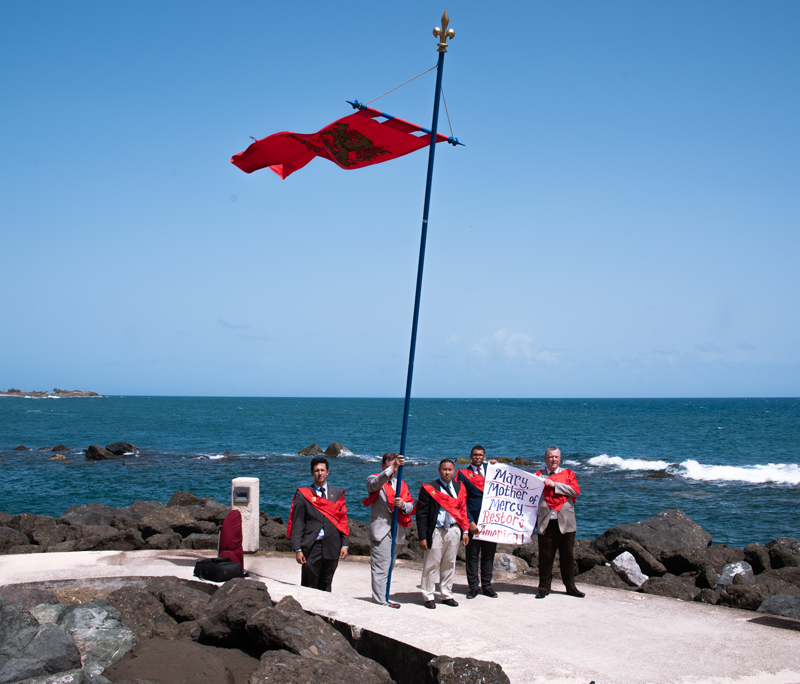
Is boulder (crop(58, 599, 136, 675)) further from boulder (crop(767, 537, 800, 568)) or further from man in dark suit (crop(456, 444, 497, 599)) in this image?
boulder (crop(767, 537, 800, 568))

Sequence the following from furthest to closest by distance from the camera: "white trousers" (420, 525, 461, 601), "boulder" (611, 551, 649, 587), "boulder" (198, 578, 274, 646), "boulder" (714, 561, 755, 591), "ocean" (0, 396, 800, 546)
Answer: "ocean" (0, 396, 800, 546), "boulder" (611, 551, 649, 587), "boulder" (714, 561, 755, 591), "white trousers" (420, 525, 461, 601), "boulder" (198, 578, 274, 646)

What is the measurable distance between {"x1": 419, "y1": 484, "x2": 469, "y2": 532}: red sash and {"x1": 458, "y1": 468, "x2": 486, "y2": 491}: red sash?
516mm

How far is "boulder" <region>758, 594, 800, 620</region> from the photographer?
8547 millimetres

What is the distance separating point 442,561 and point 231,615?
321cm

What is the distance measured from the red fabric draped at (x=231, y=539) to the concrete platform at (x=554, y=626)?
51 cm

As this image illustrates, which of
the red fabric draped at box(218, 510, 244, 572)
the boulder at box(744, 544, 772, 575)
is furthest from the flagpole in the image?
the boulder at box(744, 544, 772, 575)

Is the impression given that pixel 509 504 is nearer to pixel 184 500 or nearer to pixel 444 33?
pixel 444 33

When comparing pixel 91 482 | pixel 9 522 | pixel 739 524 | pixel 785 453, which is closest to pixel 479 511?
pixel 9 522

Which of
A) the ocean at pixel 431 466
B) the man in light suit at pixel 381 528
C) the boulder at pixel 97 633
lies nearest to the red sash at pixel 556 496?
the man in light suit at pixel 381 528

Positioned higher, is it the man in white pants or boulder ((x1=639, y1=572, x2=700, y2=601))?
the man in white pants

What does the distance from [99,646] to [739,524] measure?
23422 millimetres

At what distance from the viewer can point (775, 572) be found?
1250cm

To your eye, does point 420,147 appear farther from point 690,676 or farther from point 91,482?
point 91,482

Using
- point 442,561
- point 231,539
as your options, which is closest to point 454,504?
point 442,561
